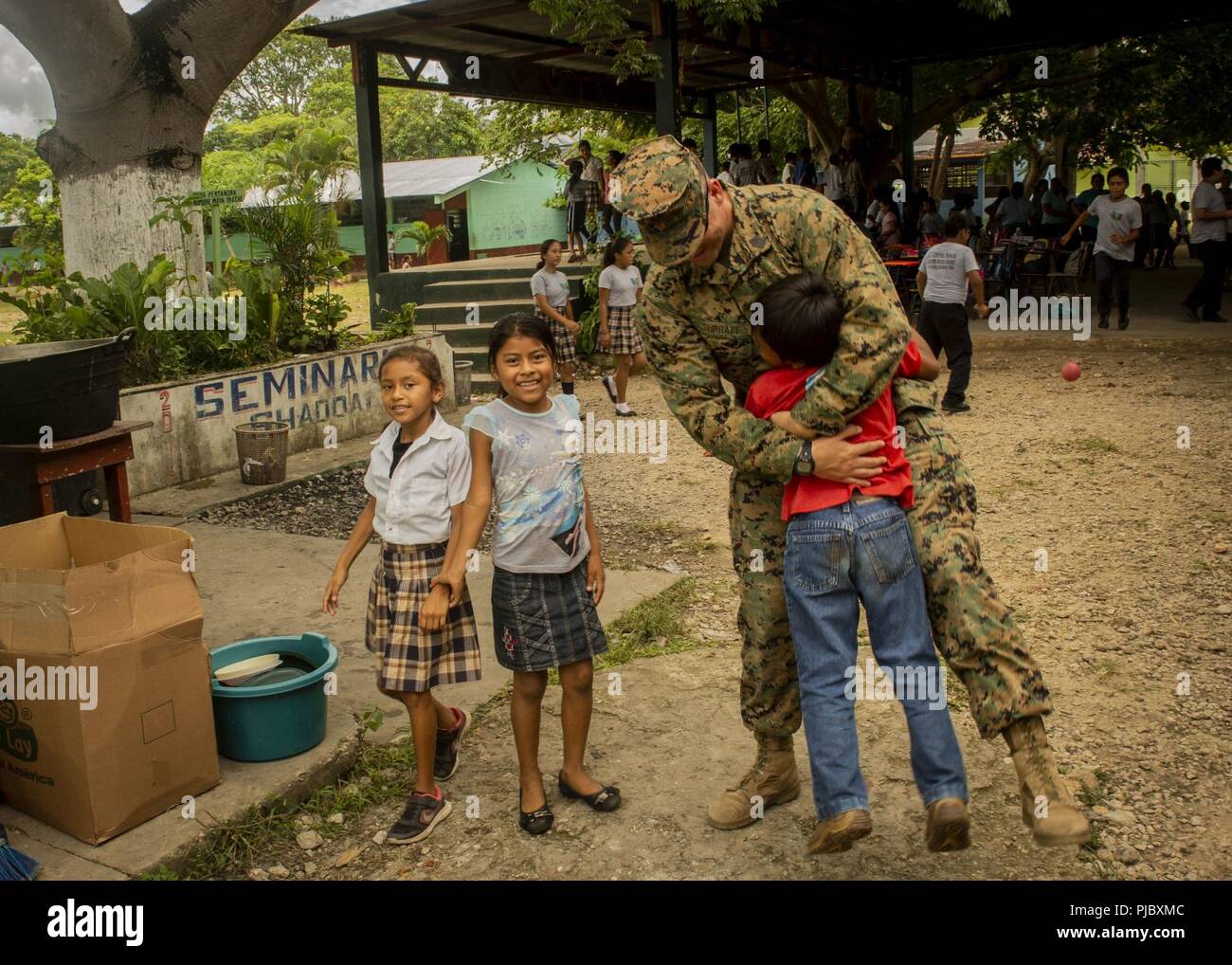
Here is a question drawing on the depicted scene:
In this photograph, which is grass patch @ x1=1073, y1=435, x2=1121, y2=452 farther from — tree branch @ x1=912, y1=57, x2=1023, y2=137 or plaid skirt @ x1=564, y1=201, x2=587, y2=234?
tree branch @ x1=912, y1=57, x2=1023, y2=137

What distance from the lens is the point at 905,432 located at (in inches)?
118

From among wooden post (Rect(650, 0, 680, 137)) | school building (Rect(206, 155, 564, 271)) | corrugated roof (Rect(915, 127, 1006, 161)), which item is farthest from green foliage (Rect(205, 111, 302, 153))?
wooden post (Rect(650, 0, 680, 137))

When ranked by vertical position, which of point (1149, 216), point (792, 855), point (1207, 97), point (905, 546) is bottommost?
point (792, 855)

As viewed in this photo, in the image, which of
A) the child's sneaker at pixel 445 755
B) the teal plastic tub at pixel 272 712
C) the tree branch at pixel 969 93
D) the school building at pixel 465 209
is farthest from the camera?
the school building at pixel 465 209

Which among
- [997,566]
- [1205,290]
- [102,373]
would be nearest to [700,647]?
[997,566]

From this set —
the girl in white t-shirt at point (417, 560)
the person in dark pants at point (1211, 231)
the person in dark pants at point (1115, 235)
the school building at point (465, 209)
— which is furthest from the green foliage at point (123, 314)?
the school building at point (465, 209)

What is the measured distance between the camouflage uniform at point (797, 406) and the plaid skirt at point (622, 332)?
24.0ft

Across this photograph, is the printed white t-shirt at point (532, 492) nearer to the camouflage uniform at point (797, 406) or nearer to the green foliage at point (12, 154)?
the camouflage uniform at point (797, 406)

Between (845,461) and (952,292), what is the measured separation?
291 inches

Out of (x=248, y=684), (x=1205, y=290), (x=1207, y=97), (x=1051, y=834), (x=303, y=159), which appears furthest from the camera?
(x=1207, y=97)

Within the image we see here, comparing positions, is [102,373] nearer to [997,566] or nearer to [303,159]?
[997,566]

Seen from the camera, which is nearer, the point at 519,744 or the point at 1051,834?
the point at 1051,834

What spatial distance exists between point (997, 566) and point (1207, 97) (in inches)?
764

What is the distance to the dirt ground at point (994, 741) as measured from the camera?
3.28m
